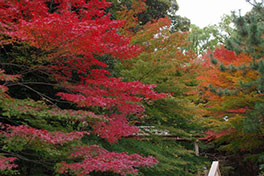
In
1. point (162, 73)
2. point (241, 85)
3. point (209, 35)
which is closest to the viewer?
point (162, 73)

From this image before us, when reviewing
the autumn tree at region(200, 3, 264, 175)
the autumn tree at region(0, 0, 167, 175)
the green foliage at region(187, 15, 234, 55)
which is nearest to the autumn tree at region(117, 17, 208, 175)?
the autumn tree at region(0, 0, 167, 175)

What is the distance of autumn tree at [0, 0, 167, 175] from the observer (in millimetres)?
3902

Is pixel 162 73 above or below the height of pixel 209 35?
below

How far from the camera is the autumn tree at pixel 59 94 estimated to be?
154 inches

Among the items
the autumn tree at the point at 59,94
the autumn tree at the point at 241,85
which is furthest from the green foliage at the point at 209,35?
the autumn tree at the point at 59,94

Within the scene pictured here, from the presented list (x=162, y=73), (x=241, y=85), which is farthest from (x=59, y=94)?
(x=241, y=85)

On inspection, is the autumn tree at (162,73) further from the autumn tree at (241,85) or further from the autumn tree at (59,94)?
the autumn tree at (241,85)

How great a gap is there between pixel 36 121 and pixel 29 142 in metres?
0.89

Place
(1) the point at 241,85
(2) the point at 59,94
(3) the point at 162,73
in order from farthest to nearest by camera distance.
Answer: (1) the point at 241,85
(3) the point at 162,73
(2) the point at 59,94

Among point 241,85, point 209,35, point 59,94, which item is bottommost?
point 59,94

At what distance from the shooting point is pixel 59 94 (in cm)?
484

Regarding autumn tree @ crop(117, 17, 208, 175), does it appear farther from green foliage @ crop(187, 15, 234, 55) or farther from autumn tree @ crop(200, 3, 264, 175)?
green foliage @ crop(187, 15, 234, 55)

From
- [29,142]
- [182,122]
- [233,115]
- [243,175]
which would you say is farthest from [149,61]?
[243,175]

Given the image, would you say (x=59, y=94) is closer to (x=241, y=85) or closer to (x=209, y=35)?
(x=241, y=85)
